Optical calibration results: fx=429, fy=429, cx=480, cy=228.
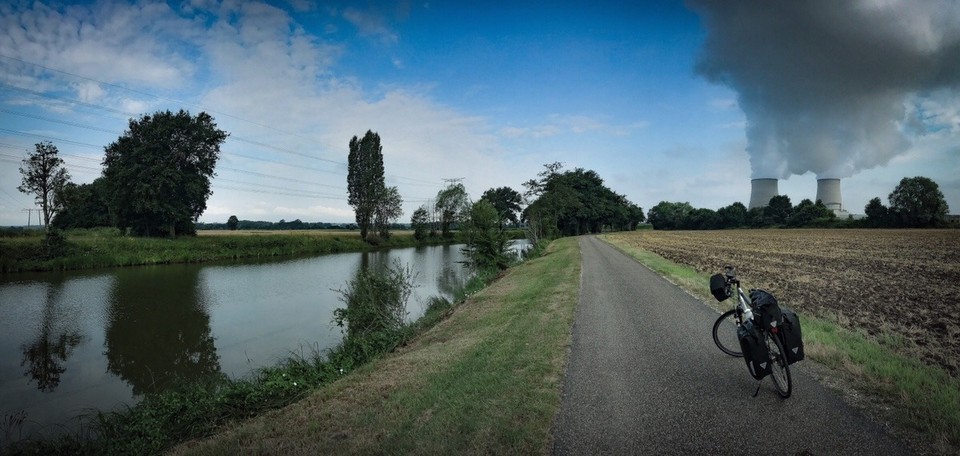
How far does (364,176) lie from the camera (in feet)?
196

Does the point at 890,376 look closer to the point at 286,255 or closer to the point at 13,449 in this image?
the point at 13,449

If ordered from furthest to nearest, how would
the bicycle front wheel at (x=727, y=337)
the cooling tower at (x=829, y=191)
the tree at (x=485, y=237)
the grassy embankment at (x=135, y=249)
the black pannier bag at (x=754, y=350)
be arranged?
the cooling tower at (x=829, y=191), the tree at (x=485, y=237), the grassy embankment at (x=135, y=249), the bicycle front wheel at (x=727, y=337), the black pannier bag at (x=754, y=350)

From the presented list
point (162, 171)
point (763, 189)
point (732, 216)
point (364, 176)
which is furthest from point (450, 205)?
point (732, 216)

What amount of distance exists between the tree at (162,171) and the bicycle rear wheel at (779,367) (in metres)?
47.0

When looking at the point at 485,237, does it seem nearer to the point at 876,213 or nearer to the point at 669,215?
the point at 876,213

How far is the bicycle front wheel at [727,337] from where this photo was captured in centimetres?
670

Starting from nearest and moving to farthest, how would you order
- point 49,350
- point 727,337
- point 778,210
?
point 727,337 < point 49,350 < point 778,210

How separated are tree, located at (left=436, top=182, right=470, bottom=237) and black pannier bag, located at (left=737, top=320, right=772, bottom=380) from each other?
77.7 meters

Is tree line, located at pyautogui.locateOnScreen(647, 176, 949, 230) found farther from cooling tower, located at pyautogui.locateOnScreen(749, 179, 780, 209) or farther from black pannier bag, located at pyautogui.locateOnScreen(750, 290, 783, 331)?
black pannier bag, located at pyautogui.locateOnScreen(750, 290, 783, 331)

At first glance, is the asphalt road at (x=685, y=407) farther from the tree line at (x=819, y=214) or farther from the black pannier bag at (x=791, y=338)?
the tree line at (x=819, y=214)

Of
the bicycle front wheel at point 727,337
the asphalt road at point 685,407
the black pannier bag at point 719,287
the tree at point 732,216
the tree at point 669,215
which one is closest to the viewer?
the asphalt road at point 685,407

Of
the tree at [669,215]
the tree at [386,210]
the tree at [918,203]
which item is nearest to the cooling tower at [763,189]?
the tree at [918,203]

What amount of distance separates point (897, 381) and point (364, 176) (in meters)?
59.2

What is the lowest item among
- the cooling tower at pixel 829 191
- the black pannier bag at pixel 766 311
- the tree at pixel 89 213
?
the black pannier bag at pixel 766 311
